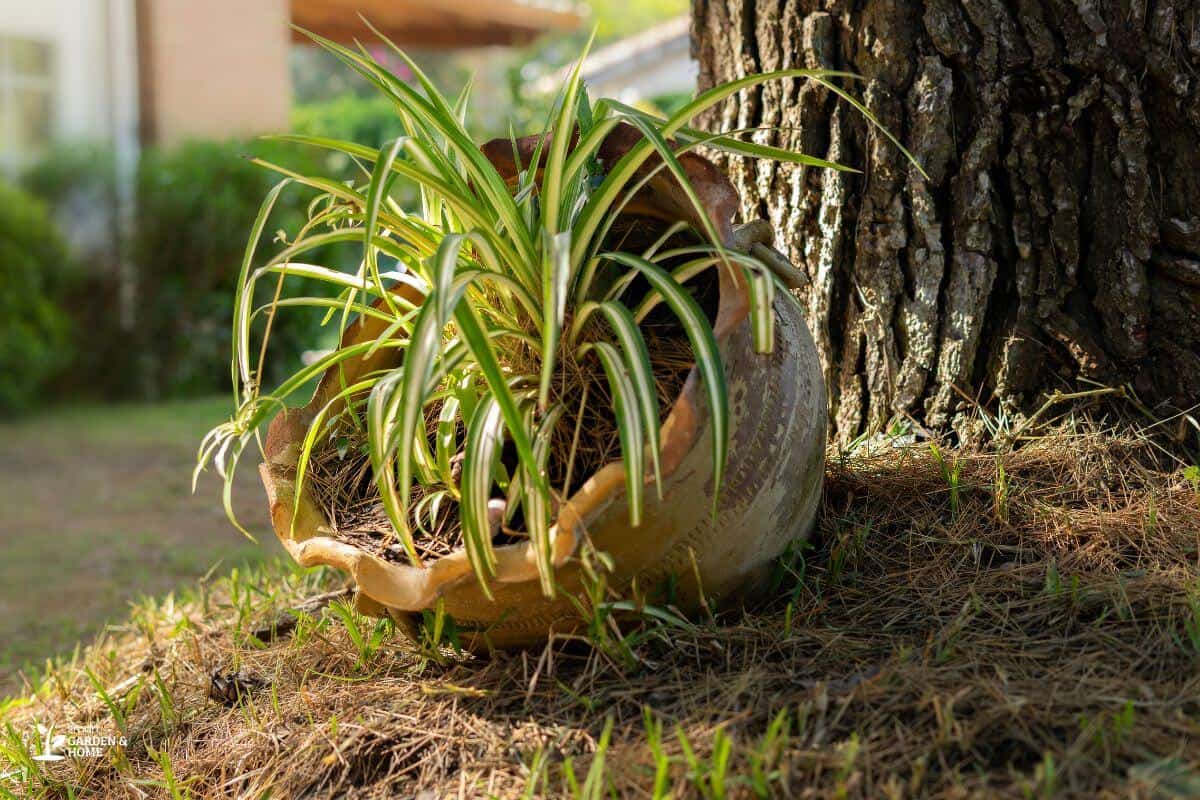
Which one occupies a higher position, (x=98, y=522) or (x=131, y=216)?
(x=131, y=216)

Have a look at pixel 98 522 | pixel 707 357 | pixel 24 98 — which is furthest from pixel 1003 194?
pixel 24 98

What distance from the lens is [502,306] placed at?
63.7 inches

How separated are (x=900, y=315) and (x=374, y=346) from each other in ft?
3.23

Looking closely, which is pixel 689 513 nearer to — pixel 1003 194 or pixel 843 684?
pixel 843 684

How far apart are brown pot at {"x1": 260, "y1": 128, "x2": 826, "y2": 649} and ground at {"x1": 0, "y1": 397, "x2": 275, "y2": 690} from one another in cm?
143

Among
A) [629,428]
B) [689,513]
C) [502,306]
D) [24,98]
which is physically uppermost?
[24,98]

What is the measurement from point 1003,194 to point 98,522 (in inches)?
127

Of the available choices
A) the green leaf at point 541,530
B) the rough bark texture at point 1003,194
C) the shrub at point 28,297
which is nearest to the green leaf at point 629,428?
the green leaf at point 541,530

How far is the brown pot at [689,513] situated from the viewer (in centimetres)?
134

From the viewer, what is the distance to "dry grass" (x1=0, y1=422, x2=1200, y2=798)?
1185 mm

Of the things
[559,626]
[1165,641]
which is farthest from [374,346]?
[1165,641]

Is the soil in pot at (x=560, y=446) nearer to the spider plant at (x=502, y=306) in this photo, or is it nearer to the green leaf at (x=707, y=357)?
the spider plant at (x=502, y=306)

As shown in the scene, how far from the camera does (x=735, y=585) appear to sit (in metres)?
1.53

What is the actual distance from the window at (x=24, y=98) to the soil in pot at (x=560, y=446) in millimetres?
5384
